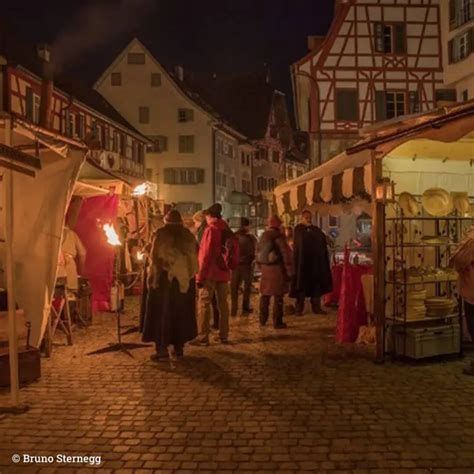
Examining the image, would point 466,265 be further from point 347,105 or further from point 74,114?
point 74,114

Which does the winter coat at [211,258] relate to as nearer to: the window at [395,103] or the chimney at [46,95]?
the chimney at [46,95]

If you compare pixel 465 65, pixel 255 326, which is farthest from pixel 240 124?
pixel 255 326

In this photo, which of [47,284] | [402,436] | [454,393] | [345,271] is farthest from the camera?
[345,271]

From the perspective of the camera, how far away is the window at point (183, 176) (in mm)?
43719

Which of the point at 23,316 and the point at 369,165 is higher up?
the point at 369,165

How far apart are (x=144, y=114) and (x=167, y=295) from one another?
37449 millimetres

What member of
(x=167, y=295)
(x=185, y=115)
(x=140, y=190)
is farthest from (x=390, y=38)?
(x=167, y=295)

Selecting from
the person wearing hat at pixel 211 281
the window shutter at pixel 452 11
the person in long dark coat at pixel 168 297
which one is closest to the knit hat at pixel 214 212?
the person wearing hat at pixel 211 281

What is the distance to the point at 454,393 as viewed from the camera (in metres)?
5.83

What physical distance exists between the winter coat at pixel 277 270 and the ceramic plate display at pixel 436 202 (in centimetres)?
222

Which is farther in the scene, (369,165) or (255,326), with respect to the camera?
(255,326)

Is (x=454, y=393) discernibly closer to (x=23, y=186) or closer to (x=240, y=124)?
(x=23, y=186)

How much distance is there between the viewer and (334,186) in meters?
8.47

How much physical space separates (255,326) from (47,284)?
12.5 feet
